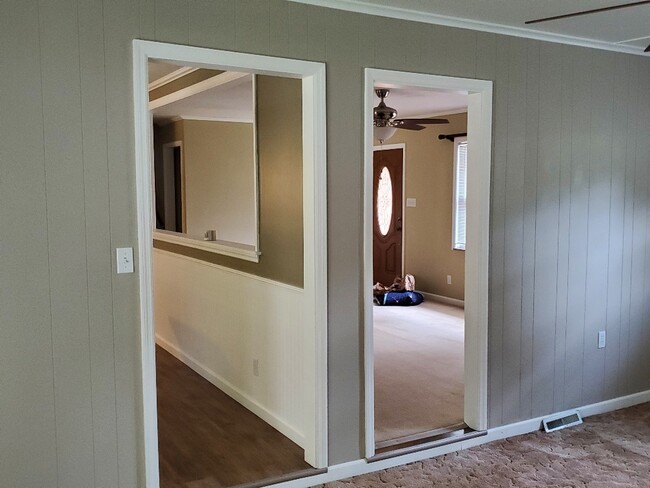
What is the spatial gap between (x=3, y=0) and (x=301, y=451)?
2678mm

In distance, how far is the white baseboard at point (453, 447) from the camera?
132 inches

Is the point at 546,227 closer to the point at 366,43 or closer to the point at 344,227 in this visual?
the point at 344,227

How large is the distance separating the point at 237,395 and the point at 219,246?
1090 mm

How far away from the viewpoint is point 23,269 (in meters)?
2.59

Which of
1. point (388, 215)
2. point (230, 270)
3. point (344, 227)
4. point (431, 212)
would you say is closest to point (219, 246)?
point (230, 270)

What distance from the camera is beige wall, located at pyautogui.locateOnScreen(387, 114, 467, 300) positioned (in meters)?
8.13

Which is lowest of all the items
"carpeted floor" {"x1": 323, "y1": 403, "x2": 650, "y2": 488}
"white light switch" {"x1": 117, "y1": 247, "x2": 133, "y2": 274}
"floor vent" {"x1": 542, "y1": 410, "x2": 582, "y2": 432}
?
"carpeted floor" {"x1": 323, "y1": 403, "x2": 650, "y2": 488}

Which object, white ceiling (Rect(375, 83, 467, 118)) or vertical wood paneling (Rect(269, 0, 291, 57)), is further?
white ceiling (Rect(375, 83, 467, 118))

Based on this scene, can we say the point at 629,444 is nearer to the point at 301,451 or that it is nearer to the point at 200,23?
the point at 301,451

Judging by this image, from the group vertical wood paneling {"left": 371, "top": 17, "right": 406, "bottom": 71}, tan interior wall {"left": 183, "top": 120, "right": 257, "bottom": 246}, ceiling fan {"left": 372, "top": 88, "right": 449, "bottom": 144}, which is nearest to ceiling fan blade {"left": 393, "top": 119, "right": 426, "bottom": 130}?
ceiling fan {"left": 372, "top": 88, "right": 449, "bottom": 144}

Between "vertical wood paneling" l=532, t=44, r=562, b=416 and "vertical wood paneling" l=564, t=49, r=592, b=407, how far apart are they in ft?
0.46

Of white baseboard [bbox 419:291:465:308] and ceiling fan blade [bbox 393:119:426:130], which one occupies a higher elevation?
ceiling fan blade [bbox 393:119:426:130]

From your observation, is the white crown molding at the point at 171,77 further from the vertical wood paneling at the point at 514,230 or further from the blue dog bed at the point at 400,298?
the blue dog bed at the point at 400,298

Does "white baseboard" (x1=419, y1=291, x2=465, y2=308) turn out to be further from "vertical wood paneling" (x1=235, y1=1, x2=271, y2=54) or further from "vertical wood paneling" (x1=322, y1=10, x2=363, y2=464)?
"vertical wood paneling" (x1=235, y1=1, x2=271, y2=54)
